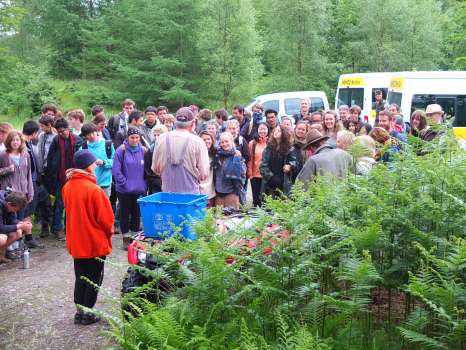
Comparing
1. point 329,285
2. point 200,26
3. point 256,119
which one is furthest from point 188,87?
point 329,285

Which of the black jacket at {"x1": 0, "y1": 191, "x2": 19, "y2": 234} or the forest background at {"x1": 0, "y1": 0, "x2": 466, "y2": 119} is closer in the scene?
the black jacket at {"x1": 0, "y1": 191, "x2": 19, "y2": 234}

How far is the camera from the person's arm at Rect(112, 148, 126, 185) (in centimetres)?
817

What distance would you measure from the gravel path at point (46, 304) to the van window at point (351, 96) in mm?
17102

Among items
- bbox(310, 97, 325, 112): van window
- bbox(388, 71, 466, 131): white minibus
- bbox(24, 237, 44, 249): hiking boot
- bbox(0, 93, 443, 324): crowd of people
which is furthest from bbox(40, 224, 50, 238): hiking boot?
bbox(310, 97, 325, 112): van window

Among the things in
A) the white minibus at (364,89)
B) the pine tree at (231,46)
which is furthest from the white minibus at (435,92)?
the pine tree at (231,46)

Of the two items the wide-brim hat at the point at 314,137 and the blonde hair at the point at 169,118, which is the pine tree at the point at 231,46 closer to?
the blonde hair at the point at 169,118

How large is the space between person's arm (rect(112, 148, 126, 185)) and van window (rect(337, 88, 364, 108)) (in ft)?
55.1

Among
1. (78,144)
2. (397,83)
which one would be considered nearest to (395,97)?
(397,83)

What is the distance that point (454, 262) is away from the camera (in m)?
3.01

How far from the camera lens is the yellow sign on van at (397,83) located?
18014 millimetres

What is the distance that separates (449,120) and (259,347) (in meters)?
2.88

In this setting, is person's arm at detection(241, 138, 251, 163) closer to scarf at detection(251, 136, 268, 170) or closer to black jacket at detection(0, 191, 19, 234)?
scarf at detection(251, 136, 268, 170)

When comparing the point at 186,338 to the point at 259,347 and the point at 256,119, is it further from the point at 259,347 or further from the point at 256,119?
the point at 256,119

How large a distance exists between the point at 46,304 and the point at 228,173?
315 centimetres
